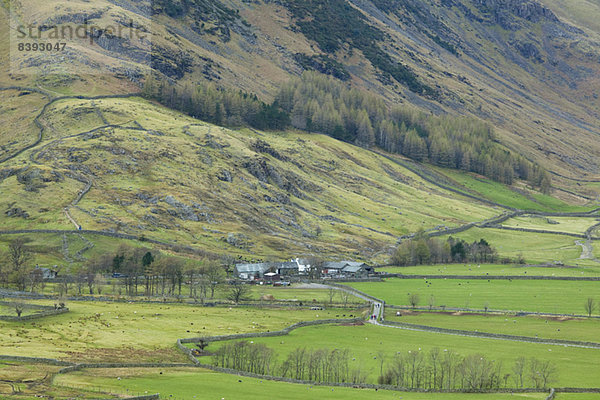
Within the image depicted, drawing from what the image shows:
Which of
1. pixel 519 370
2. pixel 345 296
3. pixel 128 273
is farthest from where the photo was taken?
pixel 128 273

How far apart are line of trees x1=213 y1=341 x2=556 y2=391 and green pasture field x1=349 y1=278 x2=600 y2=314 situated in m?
44.3

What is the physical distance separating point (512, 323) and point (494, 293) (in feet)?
97.0

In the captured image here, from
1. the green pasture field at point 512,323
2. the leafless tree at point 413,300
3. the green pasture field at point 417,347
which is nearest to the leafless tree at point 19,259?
the green pasture field at point 417,347

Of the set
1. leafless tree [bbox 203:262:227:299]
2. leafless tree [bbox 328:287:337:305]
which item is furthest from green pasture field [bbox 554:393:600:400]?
leafless tree [bbox 203:262:227:299]

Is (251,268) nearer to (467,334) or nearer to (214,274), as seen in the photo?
(214,274)

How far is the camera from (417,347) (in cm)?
9881

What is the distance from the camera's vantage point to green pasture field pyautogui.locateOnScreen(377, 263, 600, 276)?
168375mm

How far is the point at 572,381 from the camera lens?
7950 cm

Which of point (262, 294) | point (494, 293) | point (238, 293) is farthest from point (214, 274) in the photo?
point (494, 293)

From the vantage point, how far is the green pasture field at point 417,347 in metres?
84.9

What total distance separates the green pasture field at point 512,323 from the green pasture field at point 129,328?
549 inches

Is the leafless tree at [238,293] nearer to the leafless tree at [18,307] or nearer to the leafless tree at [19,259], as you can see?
the leafless tree at [18,307]

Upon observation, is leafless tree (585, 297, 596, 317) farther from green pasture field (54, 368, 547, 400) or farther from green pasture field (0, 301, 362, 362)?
green pasture field (54, 368, 547, 400)

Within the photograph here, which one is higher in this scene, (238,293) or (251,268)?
(251,268)
